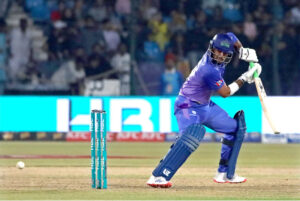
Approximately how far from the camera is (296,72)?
2103 centimetres

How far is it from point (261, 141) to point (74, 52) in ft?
16.1

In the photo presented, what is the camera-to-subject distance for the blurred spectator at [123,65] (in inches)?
818

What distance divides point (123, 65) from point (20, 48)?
251 centimetres

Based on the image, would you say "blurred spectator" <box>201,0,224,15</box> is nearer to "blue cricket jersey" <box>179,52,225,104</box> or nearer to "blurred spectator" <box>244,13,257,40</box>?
"blurred spectator" <box>244,13,257,40</box>

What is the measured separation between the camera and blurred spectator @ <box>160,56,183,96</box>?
2069 cm

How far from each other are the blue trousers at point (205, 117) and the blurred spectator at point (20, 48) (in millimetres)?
10717

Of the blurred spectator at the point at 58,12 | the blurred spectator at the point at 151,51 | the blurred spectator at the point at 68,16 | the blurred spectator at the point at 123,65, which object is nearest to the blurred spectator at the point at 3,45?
the blurred spectator at the point at 58,12

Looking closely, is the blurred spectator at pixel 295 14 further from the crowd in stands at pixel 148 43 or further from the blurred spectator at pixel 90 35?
the blurred spectator at pixel 90 35

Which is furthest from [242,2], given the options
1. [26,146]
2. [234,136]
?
[234,136]

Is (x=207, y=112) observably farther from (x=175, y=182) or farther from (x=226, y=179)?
(x=175, y=182)

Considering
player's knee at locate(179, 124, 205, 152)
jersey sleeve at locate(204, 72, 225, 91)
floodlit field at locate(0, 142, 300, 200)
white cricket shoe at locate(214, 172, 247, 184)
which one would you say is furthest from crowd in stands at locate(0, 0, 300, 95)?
player's knee at locate(179, 124, 205, 152)

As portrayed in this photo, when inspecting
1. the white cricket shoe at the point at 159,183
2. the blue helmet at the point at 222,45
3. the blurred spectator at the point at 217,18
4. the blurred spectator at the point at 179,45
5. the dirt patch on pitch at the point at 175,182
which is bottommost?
the dirt patch on pitch at the point at 175,182

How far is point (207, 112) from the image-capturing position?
10.9 meters

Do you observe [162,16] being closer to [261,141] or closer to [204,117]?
[261,141]
